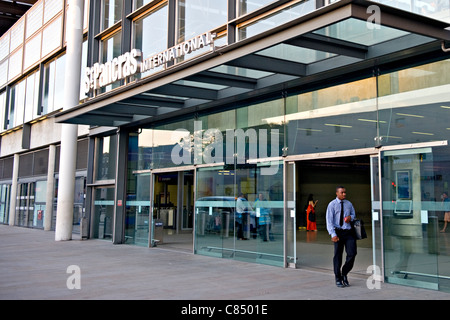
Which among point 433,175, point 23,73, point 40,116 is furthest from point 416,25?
point 23,73

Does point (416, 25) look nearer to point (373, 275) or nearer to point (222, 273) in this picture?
point (373, 275)

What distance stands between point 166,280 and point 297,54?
5170 millimetres

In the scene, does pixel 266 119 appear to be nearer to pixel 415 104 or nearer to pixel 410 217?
pixel 415 104

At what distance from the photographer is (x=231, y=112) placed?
13.1 metres

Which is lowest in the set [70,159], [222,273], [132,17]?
[222,273]

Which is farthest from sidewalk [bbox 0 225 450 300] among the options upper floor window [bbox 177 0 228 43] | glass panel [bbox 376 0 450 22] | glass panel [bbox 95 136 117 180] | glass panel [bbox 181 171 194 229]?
glass panel [bbox 181 171 194 229]

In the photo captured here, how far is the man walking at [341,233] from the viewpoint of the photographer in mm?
8422

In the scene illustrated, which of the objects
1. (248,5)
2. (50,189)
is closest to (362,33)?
(248,5)

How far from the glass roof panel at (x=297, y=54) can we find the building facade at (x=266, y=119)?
0.04m

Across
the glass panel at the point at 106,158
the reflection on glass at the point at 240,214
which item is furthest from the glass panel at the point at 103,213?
the reflection on glass at the point at 240,214

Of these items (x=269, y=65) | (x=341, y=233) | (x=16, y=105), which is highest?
(x=16, y=105)

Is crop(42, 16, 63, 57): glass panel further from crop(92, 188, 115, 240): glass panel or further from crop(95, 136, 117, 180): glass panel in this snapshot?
crop(92, 188, 115, 240): glass panel

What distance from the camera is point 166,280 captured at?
9.27m

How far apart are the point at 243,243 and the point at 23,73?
20.7 meters
